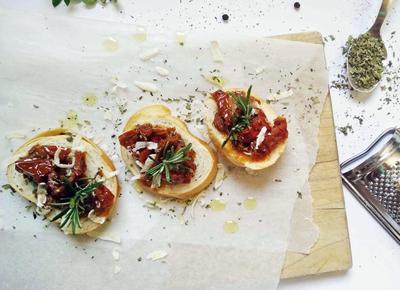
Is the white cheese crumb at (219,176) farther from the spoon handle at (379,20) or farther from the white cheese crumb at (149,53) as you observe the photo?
the spoon handle at (379,20)

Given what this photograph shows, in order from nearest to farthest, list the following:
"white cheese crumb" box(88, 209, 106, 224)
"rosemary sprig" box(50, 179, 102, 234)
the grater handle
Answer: "rosemary sprig" box(50, 179, 102, 234) → "white cheese crumb" box(88, 209, 106, 224) → the grater handle

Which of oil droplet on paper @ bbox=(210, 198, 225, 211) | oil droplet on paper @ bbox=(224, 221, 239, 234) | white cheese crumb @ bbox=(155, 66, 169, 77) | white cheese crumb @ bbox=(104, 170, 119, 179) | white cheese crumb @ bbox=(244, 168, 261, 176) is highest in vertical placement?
white cheese crumb @ bbox=(155, 66, 169, 77)

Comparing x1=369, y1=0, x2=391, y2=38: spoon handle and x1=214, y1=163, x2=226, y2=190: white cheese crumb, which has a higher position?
x1=369, y1=0, x2=391, y2=38: spoon handle

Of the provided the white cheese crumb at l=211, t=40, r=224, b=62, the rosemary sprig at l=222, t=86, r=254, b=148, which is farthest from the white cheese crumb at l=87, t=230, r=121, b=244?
the white cheese crumb at l=211, t=40, r=224, b=62

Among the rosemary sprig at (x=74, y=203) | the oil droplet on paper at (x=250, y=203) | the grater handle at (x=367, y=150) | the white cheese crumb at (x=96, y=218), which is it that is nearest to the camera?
the rosemary sprig at (x=74, y=203)

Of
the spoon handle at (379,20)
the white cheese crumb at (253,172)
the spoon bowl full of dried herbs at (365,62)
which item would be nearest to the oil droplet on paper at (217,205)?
the white cheese crumb at (253,172)

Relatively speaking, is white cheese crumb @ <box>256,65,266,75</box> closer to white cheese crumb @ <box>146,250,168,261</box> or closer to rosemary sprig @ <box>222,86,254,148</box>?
rosemary sprig @ <box>222,86,254,148</box>

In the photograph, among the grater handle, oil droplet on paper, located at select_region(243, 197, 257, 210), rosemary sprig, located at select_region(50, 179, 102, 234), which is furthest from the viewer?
the grater handle
